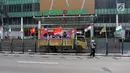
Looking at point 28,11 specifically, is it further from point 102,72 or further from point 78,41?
point 102,72

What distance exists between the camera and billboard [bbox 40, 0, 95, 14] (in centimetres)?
7362

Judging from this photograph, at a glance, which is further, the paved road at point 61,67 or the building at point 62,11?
the building at point 62,11

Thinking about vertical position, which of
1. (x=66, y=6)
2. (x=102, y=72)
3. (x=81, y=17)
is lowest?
(x=102, y=72)

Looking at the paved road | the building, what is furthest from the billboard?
the paved road

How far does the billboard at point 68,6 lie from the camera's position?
242 ft

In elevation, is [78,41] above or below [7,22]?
below

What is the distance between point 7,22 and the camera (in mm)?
85688

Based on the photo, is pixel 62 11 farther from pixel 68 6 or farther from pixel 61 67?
pixel 61 67

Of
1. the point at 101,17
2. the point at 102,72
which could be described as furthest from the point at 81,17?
the point at 102,72

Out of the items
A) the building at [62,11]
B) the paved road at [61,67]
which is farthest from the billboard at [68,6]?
the paved road at [61,67]

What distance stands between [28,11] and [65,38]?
56.3 meters

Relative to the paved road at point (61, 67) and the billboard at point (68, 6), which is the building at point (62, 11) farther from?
the paved road at point (61, 67)

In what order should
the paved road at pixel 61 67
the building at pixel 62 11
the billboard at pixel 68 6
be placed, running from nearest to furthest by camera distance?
the paved road at pixel 61 67 < the billboard at pixel 68 6 < the building at pixel 62 11

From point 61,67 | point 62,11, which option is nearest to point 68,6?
point 62,11
